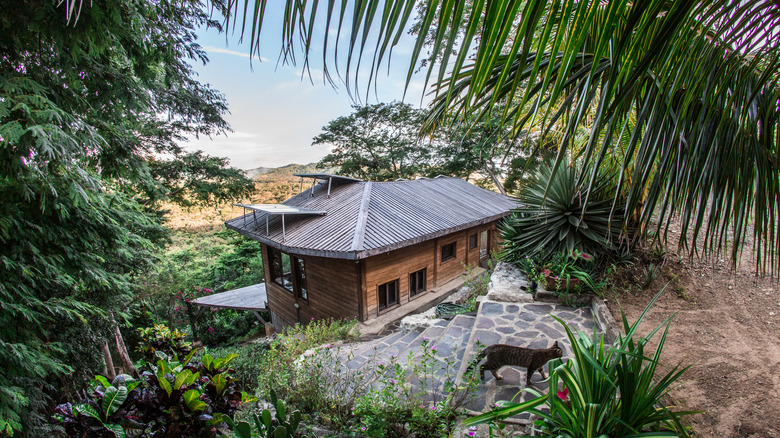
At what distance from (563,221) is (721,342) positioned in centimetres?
228

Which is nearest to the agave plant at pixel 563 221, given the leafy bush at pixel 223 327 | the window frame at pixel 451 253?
the window frame at pixel 451 253

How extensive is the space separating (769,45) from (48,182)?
566cm

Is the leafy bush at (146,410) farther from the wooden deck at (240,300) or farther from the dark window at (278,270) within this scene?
the wooden deck at (240,300)

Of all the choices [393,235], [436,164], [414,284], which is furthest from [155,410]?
[436,164]

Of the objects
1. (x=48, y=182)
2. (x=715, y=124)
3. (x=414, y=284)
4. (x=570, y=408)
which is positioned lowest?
(x=414, y=284)

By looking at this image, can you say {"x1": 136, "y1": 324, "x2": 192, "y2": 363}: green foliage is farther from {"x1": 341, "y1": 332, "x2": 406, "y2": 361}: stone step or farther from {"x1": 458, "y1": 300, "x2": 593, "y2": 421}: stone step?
{"x1": 458, "y1": 300, "x2": 593, "y2": 421}: stone step

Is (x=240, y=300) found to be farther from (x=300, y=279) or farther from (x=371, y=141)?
(x=371, y=141)

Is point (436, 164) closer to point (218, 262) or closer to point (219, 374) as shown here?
point (218, 262)

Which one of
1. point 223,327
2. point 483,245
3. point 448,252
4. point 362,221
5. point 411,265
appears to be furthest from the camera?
point 223,327

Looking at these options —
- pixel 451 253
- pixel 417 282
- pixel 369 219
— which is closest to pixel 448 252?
pixel 451 253

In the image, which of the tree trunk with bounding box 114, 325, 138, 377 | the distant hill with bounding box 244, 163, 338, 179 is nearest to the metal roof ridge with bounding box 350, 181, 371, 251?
the tree trunk with bounding box 114, 325, 138, 377

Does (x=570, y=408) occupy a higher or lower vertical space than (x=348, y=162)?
lower

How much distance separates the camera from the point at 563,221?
16.0ft

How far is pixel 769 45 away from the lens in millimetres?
1306
